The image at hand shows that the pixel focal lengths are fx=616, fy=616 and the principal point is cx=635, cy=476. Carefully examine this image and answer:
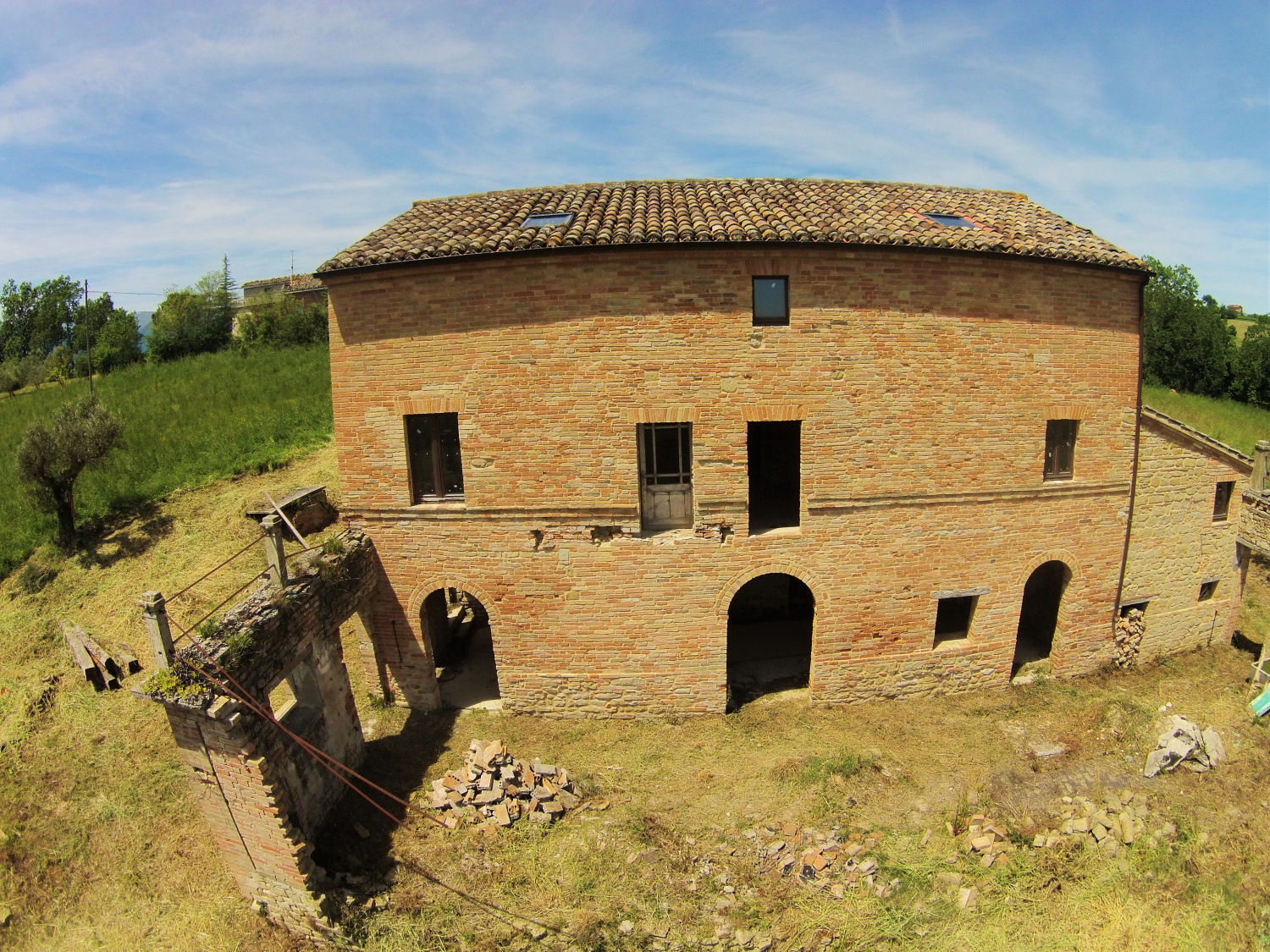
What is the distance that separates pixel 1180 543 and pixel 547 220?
565 inches

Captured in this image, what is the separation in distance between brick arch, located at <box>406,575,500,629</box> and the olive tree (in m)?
11.1

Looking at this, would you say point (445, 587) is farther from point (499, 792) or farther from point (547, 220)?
point (547, 220)

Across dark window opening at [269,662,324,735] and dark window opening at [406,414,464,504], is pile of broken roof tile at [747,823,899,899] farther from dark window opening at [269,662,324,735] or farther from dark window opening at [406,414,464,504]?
dark window opening at [406,414,464,504]

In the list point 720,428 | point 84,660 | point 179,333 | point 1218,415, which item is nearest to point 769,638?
point 720,428

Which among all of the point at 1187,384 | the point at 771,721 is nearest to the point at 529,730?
the point at 771,721

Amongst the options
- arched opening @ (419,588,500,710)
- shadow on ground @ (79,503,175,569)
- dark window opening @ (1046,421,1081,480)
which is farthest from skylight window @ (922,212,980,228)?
shadow on ground @ (79,503,175,569)

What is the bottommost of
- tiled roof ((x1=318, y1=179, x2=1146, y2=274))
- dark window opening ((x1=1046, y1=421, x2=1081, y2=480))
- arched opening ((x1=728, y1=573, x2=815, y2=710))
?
arched opening ((x1=728, y1=573, x2=815, y2=710))

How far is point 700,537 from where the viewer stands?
1066cm

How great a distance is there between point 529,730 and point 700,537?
4.66 meters

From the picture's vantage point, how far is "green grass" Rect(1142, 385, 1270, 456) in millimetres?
26031

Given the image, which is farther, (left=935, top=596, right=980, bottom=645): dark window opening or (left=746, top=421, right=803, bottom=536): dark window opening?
(left=746, top=421, right=803, bottom=536): dark window opening

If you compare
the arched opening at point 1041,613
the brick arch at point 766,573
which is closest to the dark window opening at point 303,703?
the brick arch at point 766,573

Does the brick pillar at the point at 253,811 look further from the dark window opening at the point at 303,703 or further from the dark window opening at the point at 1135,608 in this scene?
the dark window opening at the point at 1135,608

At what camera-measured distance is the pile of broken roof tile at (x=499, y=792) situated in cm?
910
